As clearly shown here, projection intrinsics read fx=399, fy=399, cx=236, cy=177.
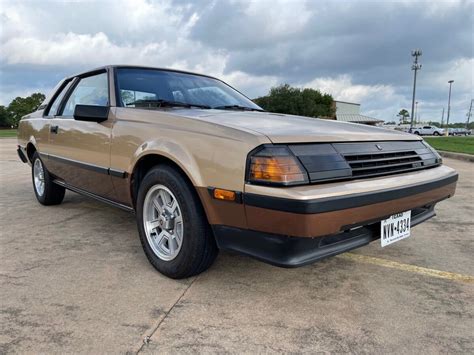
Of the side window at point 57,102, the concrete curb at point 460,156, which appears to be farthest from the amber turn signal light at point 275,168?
the concrete curb at point 460,156

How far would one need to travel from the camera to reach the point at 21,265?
2.88 m

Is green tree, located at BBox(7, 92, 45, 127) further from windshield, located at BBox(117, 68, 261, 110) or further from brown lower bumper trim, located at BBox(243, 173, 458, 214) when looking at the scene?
brown lower bumper trim, located at BBox(243, 173, 458, 214)

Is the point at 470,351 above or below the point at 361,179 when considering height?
below

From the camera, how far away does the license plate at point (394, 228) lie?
2.39 m

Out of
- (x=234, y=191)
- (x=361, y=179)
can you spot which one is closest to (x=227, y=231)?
(x=234, y=191)

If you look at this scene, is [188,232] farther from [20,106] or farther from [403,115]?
[403,115]

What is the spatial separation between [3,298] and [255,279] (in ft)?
5.05

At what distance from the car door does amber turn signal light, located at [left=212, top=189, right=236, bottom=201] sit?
1.35 m

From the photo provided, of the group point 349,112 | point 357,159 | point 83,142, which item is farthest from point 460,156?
point 349,112

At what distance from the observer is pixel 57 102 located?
4.50 meters

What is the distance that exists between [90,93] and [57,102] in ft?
2.87

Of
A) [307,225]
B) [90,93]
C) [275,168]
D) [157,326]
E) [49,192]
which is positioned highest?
[90,93]

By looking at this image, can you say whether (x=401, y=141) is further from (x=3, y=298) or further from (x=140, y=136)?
(x=3, y=298)

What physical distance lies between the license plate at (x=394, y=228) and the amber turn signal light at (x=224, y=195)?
925 mm
